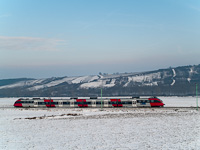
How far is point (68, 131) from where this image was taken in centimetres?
3419

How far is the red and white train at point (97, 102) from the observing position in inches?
3019

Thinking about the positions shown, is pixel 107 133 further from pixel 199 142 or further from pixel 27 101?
pixel 27 101

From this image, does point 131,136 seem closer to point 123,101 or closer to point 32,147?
point 32,147

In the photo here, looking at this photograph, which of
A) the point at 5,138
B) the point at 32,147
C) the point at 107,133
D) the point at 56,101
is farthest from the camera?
the point at 56,101

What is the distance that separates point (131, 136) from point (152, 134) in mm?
2891

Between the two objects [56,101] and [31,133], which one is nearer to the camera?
[31,133]

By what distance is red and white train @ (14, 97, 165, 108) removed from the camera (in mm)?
76688

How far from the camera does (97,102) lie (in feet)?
264

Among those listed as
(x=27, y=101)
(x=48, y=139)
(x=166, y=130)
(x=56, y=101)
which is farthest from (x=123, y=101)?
(x=48, y=139)

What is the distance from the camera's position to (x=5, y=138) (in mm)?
29703

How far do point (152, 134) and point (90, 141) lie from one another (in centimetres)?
816

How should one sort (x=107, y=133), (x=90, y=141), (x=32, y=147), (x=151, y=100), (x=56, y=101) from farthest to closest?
(x=56, y=101)
(x=151, y=100)
(x=107, y=133)
(x=90, y=141)
(x=32, y=147)

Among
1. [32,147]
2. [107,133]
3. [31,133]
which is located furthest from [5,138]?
[107,133]

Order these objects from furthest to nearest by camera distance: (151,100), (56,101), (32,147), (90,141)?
1. (56,101)
2. (151,100)
3. (90,141)
4. (32,147)
